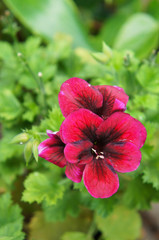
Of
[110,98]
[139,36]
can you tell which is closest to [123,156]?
[110,98]

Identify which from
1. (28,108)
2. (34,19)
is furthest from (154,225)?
(34,19)

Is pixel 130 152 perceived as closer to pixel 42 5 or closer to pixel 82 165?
pixel 82 165

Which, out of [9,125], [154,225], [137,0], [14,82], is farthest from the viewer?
[137,0]

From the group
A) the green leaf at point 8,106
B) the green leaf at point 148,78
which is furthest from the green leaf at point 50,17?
the green leaf at point 148,78

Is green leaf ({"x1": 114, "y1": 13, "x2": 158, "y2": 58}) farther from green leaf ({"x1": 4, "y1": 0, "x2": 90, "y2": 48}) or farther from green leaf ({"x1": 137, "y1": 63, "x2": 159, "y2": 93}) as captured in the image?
green leaf ({"x1": 137, "y1": 63, "x2": 159, "y2": 93})

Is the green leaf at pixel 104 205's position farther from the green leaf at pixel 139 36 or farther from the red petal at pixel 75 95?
the green leaf at pixel 139 36

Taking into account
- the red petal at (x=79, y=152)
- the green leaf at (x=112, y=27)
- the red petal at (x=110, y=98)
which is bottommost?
the green leaf at (x=112, y=27)
